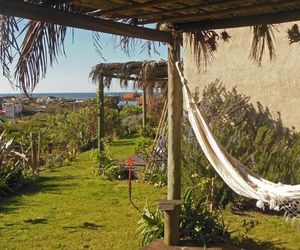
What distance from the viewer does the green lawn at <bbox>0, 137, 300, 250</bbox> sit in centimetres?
448

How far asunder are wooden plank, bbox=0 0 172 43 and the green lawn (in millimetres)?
2114

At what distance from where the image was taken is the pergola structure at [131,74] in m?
8.23

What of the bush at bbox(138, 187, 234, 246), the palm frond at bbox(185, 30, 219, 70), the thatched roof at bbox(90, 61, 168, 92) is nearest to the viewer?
the palm frond at bbox(185, 30, 219, 70)

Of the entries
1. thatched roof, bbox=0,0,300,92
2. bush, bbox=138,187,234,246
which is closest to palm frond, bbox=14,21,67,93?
thatched roof, bbox=0,0,300,92

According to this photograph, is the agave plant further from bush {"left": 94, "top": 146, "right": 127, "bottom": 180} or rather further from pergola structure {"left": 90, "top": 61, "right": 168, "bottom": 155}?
pergola structure {"left": 90, "top": 61, "right": 168, "bottom": 155}

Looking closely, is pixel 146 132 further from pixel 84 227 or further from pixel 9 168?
pixel 84 227

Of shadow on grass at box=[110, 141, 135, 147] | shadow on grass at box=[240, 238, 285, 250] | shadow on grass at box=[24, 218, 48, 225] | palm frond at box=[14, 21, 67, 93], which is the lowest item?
shadow on grass at box=[24, 218, 48, 225]

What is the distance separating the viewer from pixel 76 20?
2.71 metres

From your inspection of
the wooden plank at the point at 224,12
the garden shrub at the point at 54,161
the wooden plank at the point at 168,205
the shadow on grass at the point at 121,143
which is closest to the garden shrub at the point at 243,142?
the wooden plank at the point at 168,205

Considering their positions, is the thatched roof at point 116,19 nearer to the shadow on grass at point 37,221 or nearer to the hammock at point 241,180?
the hammock at point 241,180

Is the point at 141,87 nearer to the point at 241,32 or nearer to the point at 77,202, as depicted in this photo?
the point at 241,32

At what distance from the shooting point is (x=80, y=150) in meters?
12.1

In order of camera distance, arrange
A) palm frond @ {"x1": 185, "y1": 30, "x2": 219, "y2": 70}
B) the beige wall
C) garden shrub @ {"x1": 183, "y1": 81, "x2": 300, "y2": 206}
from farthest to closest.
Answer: the beige wall, garden shrub @ {"x1": 183, "y1": 81, "x2": 300, "y2": 206}, palm frond @ {"x1": 185, "y1": 30, "x2": 219, "y2": 70}

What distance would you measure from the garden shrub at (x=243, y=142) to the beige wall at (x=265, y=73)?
14cm
